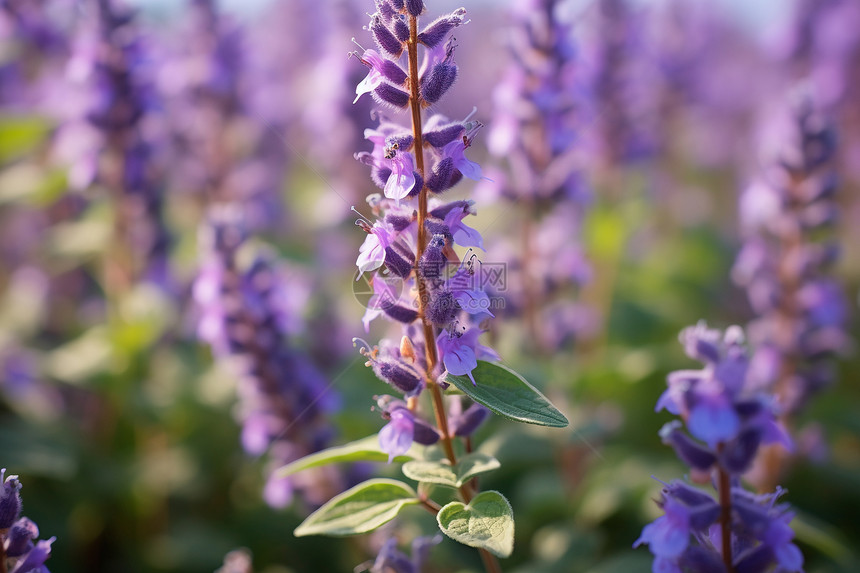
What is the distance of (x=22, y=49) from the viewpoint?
20.9ft

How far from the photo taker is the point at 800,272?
15.1ft

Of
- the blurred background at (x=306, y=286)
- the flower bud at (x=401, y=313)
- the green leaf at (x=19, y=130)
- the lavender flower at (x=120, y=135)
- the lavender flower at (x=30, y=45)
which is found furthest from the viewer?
the lavender flower at (x=30, y=45)

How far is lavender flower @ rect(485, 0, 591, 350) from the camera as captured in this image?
455 cm

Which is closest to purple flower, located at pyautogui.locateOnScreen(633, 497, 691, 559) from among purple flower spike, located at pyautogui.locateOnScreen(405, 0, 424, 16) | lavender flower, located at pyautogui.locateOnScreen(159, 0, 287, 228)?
purple flower spike, located at pyautogui.locateOnScreen(405, 0, 424, 16)

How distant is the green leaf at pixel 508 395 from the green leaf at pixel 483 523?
31 centimetres

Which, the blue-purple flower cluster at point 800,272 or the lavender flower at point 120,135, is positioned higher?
the lavender flower at point 120,135

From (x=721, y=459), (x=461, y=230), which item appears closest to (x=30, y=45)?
(x=461, y=230)

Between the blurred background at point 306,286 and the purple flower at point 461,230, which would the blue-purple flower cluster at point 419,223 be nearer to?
the purple flower at point 461,230

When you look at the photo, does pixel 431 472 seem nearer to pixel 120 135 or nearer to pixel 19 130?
pixel 19 130

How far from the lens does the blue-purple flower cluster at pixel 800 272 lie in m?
4.55

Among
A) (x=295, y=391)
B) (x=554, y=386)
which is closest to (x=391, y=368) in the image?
(x=295, y=391)

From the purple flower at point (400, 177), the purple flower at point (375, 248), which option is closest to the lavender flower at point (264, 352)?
the purple flower at point (375, 248)

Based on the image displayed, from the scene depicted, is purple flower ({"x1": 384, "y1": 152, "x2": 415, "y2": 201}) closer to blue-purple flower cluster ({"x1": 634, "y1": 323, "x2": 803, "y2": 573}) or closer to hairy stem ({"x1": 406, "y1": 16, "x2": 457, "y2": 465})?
hairy stem ({"x1": 406, "y1": 16, "x2": 457, "y2": 465})

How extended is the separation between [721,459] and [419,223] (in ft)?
3.80
